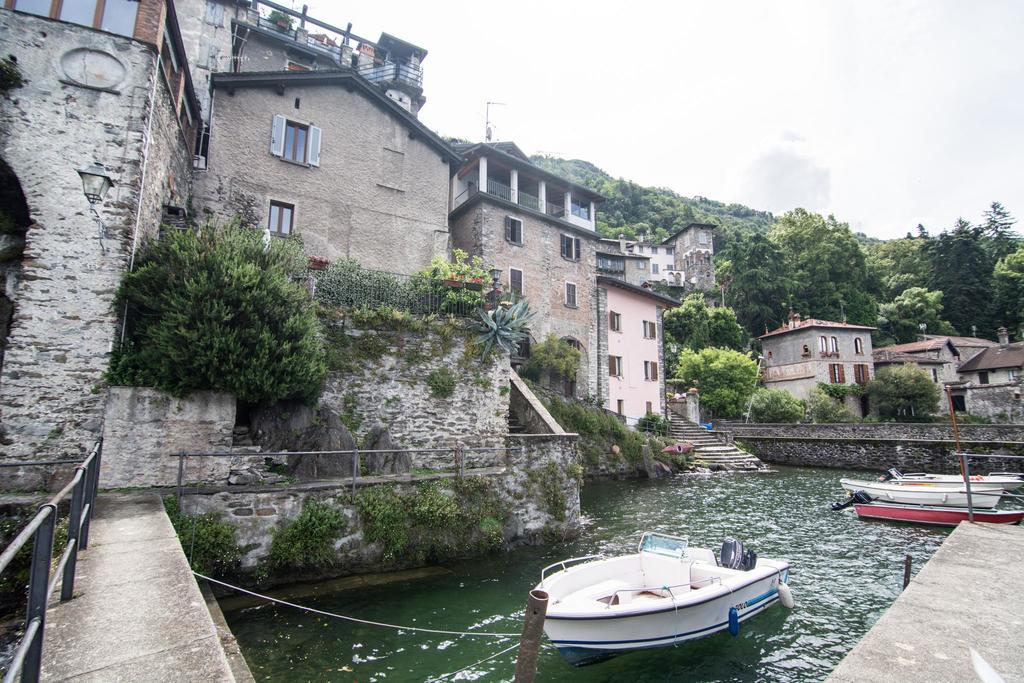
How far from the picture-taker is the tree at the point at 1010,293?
48.7 meters

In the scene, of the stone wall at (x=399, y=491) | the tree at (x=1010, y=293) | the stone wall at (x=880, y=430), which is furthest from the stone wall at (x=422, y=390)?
the tree at (x=1010, y=293)

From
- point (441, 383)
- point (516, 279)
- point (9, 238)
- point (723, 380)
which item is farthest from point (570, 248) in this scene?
point (9, 238)

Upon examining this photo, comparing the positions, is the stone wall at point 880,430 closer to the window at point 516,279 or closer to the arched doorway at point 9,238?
the window at point 516,279

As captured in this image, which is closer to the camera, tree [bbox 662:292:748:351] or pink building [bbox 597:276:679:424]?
pink building [bbox 597:276:679:424]

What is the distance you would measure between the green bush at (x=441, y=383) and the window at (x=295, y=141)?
9602 mm

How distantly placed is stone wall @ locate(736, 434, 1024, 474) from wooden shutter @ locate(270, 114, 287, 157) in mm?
31207

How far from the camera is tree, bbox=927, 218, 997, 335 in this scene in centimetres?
5306

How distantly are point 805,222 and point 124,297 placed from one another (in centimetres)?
6379

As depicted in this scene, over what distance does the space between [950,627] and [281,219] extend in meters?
18.9

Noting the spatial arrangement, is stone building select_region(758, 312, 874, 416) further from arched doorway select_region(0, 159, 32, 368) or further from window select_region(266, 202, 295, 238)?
arched doorway select_region(0, 159, 32, 368)

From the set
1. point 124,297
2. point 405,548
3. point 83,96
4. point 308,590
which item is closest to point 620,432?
point 405,548

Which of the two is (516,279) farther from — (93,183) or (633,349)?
(93,183)

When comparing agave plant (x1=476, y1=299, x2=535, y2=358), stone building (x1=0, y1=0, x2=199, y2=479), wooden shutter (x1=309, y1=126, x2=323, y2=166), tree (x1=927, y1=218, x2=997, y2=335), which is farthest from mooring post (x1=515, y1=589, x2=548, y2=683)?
tree (x1=927, y1=218, x2=997, y2=335)

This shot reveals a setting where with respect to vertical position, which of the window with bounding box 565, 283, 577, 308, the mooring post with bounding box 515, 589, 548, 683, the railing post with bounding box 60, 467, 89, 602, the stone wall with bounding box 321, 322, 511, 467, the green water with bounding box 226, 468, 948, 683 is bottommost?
Result: the green water with bounding box 226, 468, 948, 683
